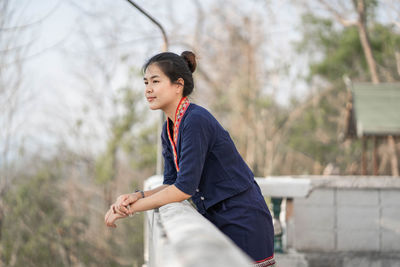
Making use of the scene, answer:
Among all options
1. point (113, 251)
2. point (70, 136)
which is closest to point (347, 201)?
point (113, 251)

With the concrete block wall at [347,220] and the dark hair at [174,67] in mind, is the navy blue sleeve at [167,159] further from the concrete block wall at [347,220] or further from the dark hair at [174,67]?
the concrete block wall at [347,220]

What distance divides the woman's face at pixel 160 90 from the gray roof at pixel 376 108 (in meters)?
8.88

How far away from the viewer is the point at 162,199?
2096 mm

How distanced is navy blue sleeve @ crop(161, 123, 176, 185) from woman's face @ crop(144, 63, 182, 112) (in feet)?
0.46

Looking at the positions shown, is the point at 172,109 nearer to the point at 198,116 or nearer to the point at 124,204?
the point at 198,116

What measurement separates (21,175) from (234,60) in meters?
11.2

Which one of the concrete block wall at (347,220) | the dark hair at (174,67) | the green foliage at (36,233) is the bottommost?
the green foliage at (36,233)

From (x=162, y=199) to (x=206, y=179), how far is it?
0.80ft

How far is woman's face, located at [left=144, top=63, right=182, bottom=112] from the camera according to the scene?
234 centimetres

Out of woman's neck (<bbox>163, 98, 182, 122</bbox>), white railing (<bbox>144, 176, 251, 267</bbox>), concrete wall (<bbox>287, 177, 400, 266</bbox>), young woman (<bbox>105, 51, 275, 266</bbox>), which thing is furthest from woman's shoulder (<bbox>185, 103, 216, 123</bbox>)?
concrete wall (<bbox>287, 177, 400, 266</bbox>)

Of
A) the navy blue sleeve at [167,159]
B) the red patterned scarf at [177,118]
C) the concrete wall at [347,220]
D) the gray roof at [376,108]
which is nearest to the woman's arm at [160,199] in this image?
the red patterned scarf at [177,118]

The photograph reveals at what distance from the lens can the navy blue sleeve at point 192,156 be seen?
6.72ft

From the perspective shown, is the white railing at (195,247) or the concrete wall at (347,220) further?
the concrete wall at (347,220)

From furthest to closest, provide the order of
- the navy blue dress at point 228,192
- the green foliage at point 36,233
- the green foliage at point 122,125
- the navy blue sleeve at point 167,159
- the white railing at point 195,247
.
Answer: the green foliage at point 122,125, the green foliage at point 36,233, the navy blue sleeve at point 167,159, the navy blue dress at point 228,192, the white railing at point 195,247
